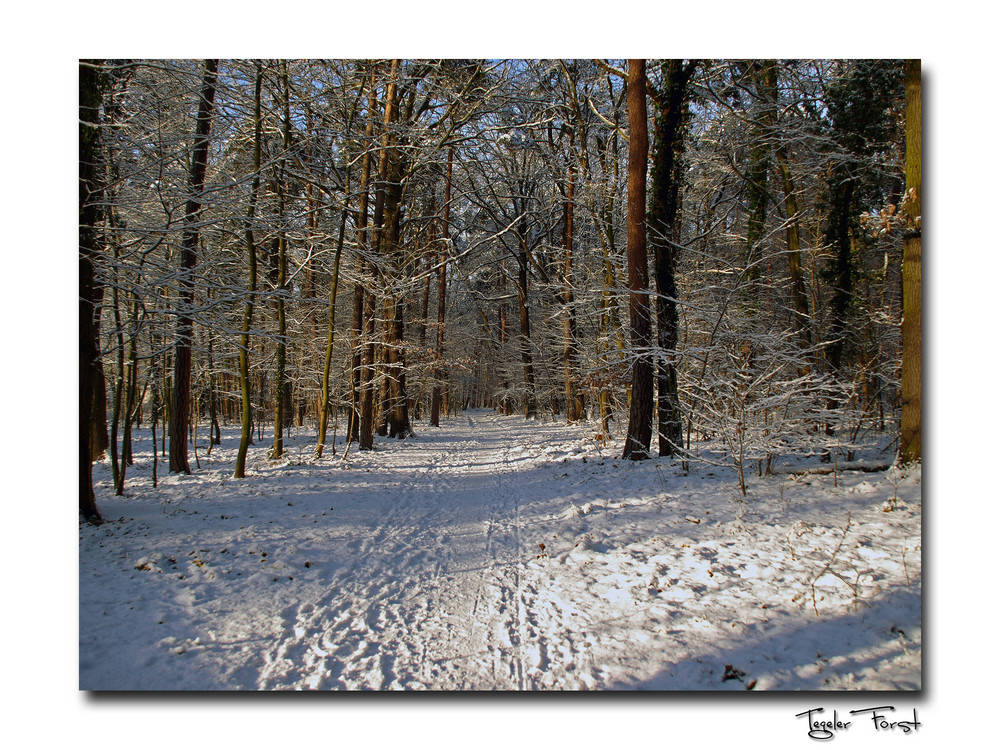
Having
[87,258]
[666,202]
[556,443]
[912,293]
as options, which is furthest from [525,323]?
[87,258]

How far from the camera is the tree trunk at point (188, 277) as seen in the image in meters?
4.86

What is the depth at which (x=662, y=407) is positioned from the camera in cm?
776

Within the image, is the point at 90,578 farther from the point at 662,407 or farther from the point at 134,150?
the point at 662,407

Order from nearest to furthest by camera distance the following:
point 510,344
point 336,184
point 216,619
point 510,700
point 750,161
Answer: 1. point 510,700
2. point 216,619
3. point 750,161
4. point 336,184
5. point 510,344

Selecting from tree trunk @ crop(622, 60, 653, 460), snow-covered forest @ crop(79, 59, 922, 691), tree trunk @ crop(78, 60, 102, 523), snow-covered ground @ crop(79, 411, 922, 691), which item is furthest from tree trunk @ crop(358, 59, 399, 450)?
tree trunk @ crop(78, 60, 102, 523)

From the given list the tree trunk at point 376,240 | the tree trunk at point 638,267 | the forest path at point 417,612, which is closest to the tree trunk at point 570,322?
the tree trunk at point 638,267

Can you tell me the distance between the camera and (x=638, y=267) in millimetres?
7711

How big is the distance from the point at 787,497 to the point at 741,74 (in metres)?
6.51

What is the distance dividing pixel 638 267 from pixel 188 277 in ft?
20.7

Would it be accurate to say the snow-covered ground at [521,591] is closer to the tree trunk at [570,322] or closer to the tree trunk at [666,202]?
the tree trunk at [666,202]

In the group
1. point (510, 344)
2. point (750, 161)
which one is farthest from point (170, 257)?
point (510, 344)

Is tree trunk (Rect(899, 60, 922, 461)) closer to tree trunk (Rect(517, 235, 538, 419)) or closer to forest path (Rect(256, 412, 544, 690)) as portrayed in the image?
forest path (Rect(256, 412, 544, 690))

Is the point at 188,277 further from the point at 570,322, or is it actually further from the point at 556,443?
the point at 570,322

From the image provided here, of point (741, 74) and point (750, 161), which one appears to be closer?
point (741, 74)
